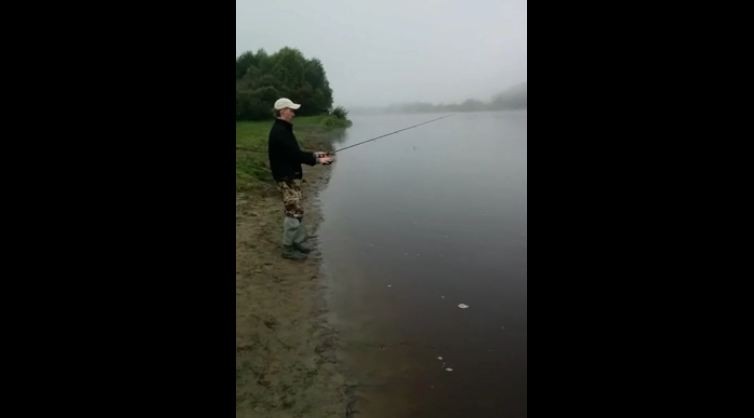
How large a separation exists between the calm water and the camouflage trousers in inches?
21.1

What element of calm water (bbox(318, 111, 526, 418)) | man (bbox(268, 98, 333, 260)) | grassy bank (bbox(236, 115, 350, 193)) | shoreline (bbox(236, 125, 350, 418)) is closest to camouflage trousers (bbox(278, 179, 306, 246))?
man (bbox(268, 98, 333, 260))

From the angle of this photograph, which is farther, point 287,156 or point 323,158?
point 323,158

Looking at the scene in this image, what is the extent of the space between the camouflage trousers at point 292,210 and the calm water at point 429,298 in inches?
21.1

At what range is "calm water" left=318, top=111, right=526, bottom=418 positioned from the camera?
3473 mm

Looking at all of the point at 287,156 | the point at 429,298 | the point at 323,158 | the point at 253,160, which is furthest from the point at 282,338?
the point at 253,160

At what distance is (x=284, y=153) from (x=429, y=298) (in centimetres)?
228

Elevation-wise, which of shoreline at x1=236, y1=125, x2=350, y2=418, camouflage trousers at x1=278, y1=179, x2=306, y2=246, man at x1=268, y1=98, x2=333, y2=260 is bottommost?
shoreline at x1=236, y1=125, x2=350, y2=418

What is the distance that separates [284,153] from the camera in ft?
17.6

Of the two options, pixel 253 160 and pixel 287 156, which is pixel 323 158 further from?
pixel 253 160

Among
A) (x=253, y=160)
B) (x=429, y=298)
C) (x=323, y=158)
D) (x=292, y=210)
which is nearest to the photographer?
(x=429, y=298)

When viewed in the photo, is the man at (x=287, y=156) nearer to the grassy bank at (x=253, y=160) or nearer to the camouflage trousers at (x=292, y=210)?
the camouflage trousers at (x=292, y=210)

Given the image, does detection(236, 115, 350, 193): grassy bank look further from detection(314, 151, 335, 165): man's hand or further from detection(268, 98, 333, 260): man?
detection(268, 98, 333, 260): man
